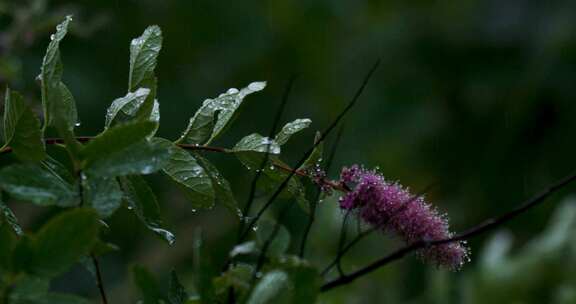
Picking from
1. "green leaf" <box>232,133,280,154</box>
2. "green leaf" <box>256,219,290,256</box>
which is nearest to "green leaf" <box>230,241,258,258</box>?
"green leaf" <box>256,219,290,256</box>

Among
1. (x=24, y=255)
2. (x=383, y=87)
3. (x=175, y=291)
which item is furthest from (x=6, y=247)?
(x=383, y=87)

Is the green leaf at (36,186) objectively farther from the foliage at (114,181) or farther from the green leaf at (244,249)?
the green leaf at (244,249)

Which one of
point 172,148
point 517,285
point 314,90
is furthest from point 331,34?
point 172,148

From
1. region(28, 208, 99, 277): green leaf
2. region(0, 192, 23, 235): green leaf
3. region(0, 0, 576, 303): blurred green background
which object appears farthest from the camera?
region(0, 0, 576, 303): blurred green background

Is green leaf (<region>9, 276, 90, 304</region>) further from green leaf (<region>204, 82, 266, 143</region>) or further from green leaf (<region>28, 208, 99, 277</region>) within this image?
green leaf (<region>204, 82, 266, 143</region>)

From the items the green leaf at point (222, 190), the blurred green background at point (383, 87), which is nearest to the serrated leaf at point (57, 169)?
the green leaf at point (222, 190)

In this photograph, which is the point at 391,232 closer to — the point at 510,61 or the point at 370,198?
the point at 370,198
